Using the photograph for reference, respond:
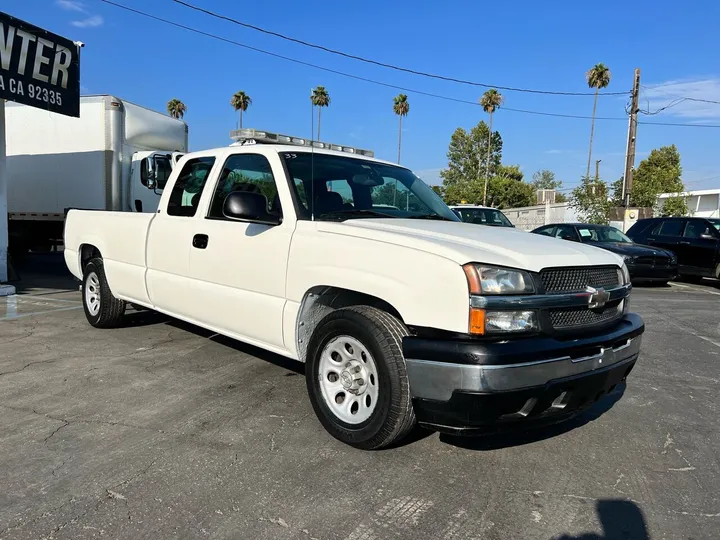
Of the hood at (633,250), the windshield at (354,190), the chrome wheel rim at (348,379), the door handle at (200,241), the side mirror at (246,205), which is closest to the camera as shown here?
the chrome wheel rim at (348,379)

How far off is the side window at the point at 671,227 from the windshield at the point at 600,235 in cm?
99

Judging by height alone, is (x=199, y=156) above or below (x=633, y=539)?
above

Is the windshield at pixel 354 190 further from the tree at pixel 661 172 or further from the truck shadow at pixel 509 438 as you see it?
the tree at pixel 661 172

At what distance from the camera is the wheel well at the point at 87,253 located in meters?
6.48

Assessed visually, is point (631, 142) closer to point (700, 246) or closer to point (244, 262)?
point (700, 246)

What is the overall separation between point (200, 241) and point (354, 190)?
4.44ft

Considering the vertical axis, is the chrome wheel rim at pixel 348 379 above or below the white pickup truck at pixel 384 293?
below

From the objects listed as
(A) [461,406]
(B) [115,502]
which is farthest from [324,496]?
(B) [115,502]

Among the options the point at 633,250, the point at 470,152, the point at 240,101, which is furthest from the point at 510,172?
the point at 633,250

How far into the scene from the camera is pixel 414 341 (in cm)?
288

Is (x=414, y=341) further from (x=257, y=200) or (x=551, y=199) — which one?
(x=551, y=199)

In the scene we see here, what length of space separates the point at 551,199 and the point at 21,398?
3465 centimetres

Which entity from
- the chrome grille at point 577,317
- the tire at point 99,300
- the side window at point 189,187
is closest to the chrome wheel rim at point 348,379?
the chrome grille at point 577,317

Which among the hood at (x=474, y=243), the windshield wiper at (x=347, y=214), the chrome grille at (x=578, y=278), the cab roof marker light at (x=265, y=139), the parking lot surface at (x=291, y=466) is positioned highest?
the cab roof marker light at (x=265, y=139)
